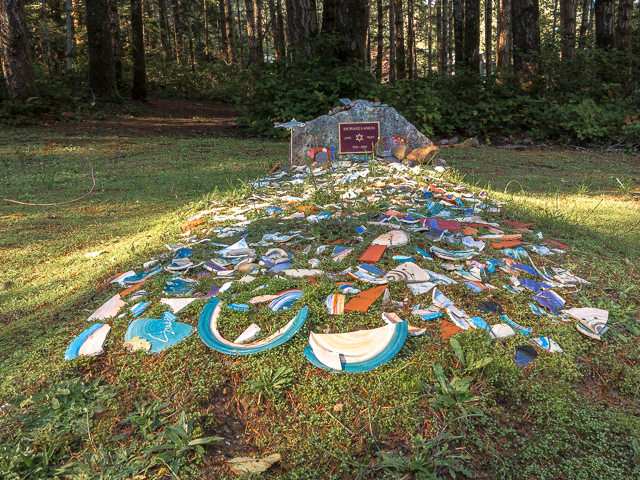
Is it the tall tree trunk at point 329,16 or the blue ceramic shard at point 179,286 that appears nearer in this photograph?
the blue ceramic shard at point 179,286

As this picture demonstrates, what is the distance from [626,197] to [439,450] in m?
4.93

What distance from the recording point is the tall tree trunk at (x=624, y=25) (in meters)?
10.8

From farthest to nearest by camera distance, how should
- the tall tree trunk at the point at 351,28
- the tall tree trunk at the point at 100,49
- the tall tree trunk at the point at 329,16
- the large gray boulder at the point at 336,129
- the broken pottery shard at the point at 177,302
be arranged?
the tall tree trunk at the point at 329,16 < the tall tree trunk at the point at 100,49 < the tall tree trunk at the point at 351,28 < the large gray boulder at the point at 336,129 < the broken pottery shard at the point at 177,302

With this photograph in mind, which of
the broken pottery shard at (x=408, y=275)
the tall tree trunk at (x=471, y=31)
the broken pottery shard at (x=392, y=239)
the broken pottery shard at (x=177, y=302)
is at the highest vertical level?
the tall tree trunk at (x=471, y=31)

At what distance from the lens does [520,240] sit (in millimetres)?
3174

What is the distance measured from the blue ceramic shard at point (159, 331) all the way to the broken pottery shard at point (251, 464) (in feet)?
2.31

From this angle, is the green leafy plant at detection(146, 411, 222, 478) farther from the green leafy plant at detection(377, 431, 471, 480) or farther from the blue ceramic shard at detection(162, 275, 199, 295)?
the blue ceramic shard at detection(162, 275, 199, 295)

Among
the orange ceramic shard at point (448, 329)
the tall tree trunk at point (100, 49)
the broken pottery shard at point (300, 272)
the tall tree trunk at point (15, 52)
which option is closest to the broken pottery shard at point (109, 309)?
the broken pottery shard at point (300, 272)

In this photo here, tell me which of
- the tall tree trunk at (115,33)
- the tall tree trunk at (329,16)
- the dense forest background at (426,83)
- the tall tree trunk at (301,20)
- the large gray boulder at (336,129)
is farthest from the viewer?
the tall tree trunk at (115,33)

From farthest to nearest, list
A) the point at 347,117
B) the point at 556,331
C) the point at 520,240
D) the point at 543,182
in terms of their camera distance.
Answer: the point at 347,117 < the point at 543,182 < the point at 520,240 < the point at 556,331

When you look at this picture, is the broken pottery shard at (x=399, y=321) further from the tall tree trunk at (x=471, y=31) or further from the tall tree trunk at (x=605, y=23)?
the tall tree trunk at (x=605, y=23)

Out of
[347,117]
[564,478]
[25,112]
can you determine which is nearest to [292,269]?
Answer: [564,478]

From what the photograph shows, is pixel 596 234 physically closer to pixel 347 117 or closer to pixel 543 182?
pixel 543 182

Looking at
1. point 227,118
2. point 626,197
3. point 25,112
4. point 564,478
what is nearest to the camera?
point 564,478
